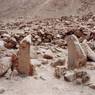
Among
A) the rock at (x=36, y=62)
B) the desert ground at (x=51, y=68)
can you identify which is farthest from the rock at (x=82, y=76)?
the rock at (x=36, y=62)

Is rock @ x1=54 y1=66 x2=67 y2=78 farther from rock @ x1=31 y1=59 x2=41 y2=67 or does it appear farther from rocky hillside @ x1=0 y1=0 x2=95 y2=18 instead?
rocky hillside @ x1=0 y1=0 x2=95 y2=18

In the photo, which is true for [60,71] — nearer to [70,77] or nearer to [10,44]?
[70,77]

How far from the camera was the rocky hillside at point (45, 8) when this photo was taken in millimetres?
17453

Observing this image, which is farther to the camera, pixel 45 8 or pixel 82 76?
pixel 45 8

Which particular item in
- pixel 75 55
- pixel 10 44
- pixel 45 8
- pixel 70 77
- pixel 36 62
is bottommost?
pixel 70 77

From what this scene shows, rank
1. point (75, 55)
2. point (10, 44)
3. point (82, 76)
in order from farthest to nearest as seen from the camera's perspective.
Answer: point (10, 44)
point (75, 55)
point (82, 76)

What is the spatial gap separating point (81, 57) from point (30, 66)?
87cm

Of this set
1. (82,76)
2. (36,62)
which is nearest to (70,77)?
(82,76)

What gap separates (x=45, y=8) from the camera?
18391 millimetres

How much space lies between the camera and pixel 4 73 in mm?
5133

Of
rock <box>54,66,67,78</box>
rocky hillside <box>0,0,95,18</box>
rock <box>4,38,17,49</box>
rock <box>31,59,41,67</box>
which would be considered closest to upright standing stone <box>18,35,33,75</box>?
rock <box>54,66,67,78</box>

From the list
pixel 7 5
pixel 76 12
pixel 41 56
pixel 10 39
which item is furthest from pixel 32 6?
pixel 41 56

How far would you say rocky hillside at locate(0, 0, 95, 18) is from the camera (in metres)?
17.5

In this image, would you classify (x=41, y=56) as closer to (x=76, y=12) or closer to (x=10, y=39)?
(x=10, y=39)
